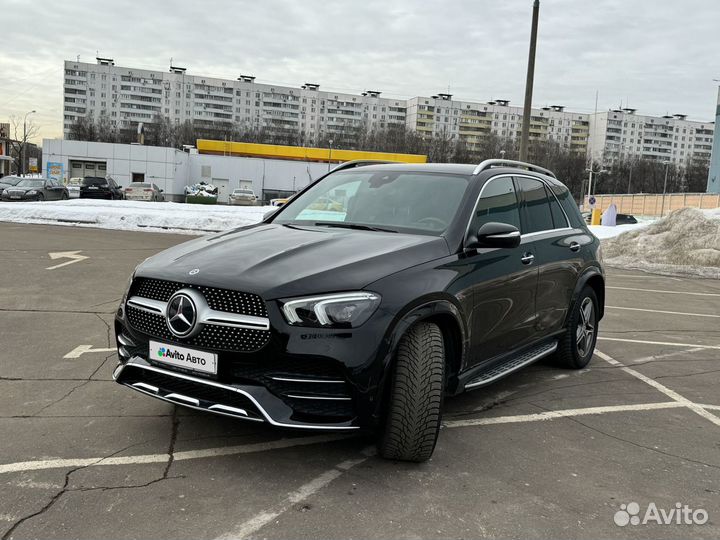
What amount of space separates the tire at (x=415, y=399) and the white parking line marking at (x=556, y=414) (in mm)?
827

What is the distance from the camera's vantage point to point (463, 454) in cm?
361

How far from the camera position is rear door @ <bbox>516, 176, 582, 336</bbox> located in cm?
480

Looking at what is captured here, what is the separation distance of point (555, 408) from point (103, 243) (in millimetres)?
12704

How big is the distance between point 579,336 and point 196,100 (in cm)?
13337

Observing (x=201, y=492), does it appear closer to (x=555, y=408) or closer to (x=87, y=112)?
(x=555, y=408)

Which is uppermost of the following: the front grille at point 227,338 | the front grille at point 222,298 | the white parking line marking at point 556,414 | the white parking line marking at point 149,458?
the front grille at point 222,298

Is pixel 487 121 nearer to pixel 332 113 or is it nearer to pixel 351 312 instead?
pixel 332 113

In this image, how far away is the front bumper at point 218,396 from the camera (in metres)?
3.02

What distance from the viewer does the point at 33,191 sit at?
29750mm

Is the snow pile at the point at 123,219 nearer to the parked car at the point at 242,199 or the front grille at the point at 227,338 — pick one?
the front grille at the point at 227,338

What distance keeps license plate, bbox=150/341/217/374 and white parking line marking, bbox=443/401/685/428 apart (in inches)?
67.1

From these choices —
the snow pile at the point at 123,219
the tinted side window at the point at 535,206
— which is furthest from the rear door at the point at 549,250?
the snow pile at the point at 123,219

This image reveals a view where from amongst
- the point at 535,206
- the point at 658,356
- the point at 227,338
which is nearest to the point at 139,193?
the point at 658,356

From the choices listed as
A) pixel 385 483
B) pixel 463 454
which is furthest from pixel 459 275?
pixel 385 483
